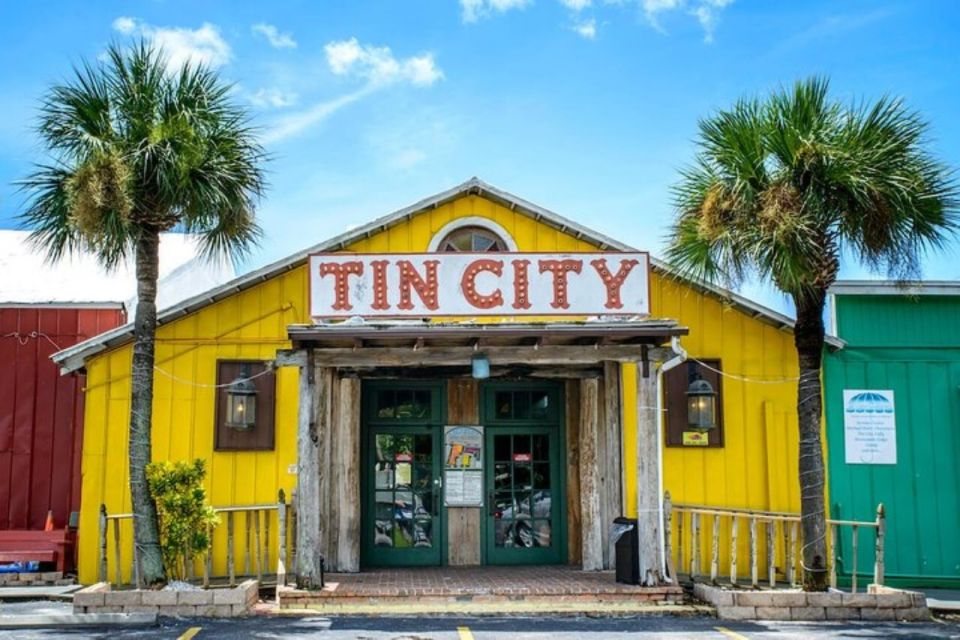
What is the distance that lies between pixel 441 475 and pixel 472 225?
11.2 ft

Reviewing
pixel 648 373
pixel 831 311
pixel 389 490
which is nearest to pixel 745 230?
pixel 648 373

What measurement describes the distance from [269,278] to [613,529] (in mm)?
5405

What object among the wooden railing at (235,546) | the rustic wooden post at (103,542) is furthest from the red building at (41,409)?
the rustic wooden post at (103,542)

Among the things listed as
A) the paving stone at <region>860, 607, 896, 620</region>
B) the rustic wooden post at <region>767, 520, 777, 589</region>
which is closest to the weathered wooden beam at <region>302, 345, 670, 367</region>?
the rustic wooden post at <region>767, 520, 777, 589</region>

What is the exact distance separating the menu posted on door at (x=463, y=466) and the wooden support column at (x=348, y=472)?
4.02ft

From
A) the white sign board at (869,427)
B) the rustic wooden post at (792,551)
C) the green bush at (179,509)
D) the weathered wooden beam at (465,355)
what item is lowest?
the rustic wooden post at (792,551)

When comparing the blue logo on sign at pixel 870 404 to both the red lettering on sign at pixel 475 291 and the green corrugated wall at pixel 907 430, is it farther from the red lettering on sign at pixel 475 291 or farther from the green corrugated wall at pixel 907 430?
the red lettering on sign at pixel 475 291

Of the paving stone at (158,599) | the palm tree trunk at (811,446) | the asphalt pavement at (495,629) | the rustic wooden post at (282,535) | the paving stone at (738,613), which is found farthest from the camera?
the rustic wooden post at (282,535)

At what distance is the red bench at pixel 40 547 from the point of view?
11.7 meters

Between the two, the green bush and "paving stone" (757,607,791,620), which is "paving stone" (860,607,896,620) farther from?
the green bush

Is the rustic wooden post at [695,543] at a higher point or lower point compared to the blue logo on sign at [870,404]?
lower

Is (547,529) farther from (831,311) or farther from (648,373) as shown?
(831,311)

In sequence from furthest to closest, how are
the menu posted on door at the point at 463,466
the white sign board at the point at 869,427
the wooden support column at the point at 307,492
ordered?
1. the menu posted on door at the point at 463,466
2. the white sign board at the point at 869,427
3. the wooden support column at the point at 307,492

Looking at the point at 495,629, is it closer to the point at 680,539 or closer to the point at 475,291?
the point at 680,539
